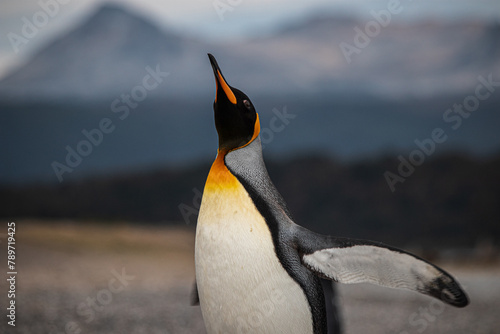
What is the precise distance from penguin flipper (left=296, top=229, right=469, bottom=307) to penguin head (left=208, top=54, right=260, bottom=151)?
0.34m

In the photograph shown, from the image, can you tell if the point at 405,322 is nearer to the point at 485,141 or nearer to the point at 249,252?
the point at 249,252

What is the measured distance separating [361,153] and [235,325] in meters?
5.07

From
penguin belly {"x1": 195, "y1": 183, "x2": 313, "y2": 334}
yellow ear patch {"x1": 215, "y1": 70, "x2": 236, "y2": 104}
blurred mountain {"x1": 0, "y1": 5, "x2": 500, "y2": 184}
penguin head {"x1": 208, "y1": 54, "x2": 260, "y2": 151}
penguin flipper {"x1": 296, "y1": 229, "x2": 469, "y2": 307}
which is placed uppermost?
yellow ear patch {"x1": 215, "y1": 70, "x2": 236, "y2": 104}

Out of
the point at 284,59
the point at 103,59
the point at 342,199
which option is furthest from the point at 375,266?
the point at 103,59

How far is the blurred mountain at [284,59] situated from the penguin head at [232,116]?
4.97 meters

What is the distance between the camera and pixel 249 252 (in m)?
1.29

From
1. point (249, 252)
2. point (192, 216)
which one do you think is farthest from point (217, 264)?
point (192, 216)

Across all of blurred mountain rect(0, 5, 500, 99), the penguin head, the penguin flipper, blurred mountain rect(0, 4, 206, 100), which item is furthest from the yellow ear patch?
A: blurred mountain rect(0, 4, 206, 100)

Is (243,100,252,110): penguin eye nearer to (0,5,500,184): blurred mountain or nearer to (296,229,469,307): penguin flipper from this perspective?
(296,229,469,307): penguin flipper

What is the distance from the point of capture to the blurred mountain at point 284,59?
624cm

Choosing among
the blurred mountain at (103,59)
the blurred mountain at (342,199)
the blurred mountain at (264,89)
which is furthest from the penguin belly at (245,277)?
the blurred mountain at (103,59)

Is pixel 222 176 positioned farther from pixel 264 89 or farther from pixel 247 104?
pixel 264 89

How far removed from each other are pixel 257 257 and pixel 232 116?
390 millimetres

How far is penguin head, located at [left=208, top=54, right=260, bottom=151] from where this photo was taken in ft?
4.43
